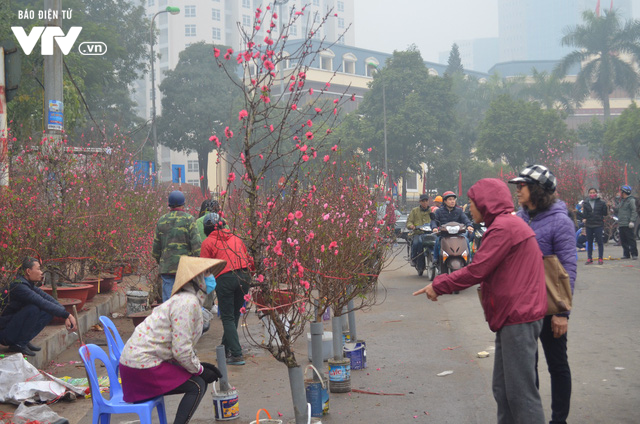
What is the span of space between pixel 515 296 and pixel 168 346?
2186 millimetres

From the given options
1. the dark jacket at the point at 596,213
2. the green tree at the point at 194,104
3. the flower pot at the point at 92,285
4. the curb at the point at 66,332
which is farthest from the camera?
the green tree at the point at 194,104

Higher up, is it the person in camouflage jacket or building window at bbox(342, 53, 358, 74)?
building window at bbox(342, 53, 358, 74)

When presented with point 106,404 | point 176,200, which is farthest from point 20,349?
point 106,404

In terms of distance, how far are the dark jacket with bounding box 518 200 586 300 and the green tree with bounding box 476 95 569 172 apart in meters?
49.4

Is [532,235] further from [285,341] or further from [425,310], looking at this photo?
[425,310]

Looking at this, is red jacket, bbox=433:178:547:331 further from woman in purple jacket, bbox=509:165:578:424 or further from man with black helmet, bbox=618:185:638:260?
man with black helmet, bbox=618:185:638:260

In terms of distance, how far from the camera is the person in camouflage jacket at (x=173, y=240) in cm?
889

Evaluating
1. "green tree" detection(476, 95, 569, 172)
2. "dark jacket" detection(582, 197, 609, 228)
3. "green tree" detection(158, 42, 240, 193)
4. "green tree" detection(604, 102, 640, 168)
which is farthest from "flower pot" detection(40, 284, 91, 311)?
"green tree" detection(158, 42, 240, 193)

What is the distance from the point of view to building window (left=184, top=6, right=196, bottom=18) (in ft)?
360

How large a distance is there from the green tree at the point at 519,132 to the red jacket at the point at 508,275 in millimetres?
50173

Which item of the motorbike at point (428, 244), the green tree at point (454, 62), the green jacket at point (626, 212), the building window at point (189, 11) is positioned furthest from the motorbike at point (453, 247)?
the building window at point (189, 11)

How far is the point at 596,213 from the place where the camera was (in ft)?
55.4

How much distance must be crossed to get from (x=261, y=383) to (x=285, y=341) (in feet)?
6.98

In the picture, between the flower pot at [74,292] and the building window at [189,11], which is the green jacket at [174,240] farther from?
Answer: the building window at [189,11]
